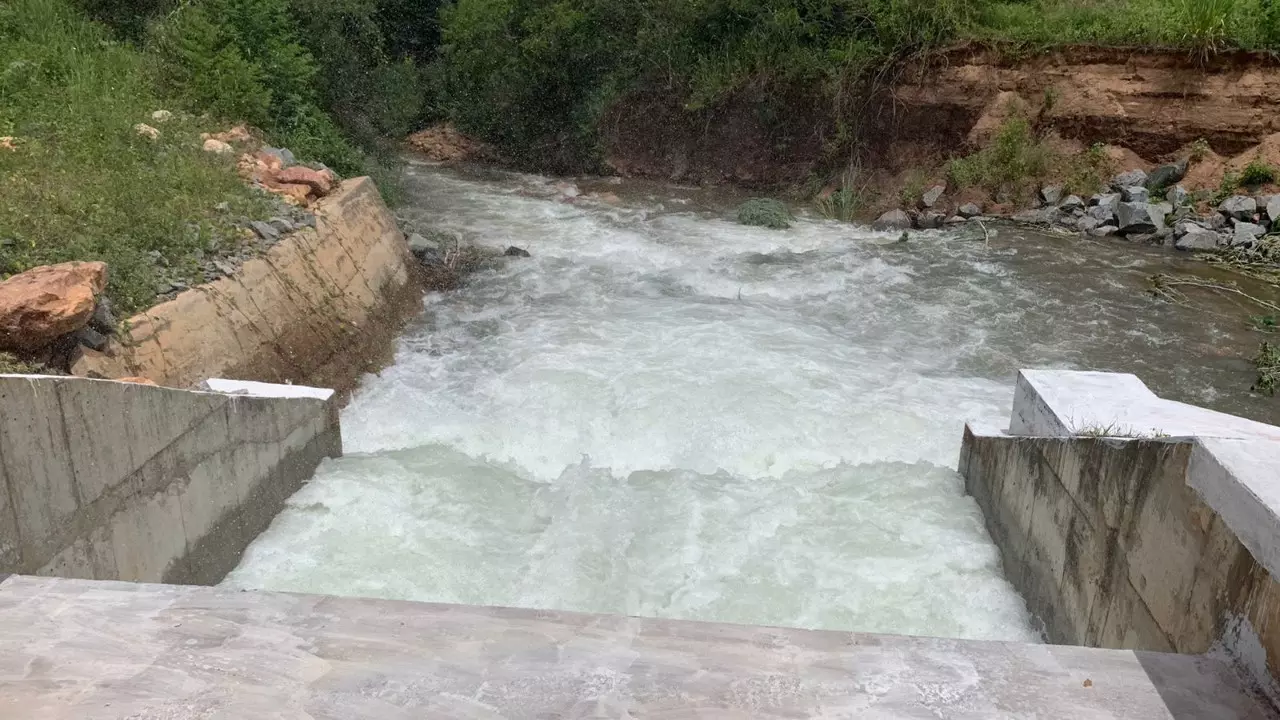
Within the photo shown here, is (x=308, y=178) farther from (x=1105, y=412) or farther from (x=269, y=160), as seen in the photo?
(x=1105, y=412)

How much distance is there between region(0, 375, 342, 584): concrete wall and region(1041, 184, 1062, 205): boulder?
511 inches

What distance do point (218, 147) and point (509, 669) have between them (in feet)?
26.4

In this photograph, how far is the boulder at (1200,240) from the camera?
40.7 ft

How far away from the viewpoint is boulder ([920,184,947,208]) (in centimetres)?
1521

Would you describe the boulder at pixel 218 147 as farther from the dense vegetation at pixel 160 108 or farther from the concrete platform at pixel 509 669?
the concrete platform at pixel 509 669

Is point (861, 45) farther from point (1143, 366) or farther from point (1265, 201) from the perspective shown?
point (1143, 366)

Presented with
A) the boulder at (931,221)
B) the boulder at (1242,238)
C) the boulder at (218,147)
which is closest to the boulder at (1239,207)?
the boulder at (1242,238)

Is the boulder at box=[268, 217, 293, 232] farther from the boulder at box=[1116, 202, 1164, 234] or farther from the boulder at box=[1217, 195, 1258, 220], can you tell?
the boulder at box=[1217, 195, 1258, 220]

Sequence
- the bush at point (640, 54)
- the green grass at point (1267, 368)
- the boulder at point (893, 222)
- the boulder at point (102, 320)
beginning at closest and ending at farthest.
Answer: the boulder at point (102, 320), the green grass at point (1267, 368), the boulder at point (893, 222), the bush at point (640, 54)

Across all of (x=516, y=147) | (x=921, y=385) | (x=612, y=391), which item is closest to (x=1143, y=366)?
(x=921, y=385)

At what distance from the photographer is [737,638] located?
9.37 feet

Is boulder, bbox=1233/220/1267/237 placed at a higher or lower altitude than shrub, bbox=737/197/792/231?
higher

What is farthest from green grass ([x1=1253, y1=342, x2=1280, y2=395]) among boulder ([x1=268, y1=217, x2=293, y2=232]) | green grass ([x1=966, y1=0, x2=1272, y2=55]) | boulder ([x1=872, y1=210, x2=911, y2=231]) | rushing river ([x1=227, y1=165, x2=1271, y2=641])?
boulder ([x1=268, y1=217, x2=293, y2=232])

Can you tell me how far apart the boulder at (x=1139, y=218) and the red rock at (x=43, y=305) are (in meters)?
13.4
